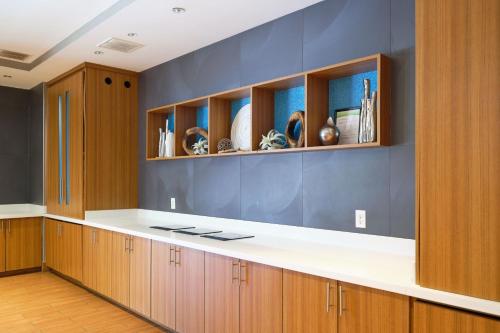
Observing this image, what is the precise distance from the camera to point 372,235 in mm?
2545

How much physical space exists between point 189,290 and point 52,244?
3.06 metres

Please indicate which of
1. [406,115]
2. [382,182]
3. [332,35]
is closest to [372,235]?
[382,182]

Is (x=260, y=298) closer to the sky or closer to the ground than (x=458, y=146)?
closer to the ground

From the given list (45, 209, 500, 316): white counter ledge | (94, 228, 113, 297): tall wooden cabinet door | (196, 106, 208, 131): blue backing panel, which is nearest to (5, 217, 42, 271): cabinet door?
(94, 228, 113, 297): tall wooden cabinet door

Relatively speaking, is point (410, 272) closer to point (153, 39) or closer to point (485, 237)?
point (485, 237)

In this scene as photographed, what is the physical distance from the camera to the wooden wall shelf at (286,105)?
2.44 metres

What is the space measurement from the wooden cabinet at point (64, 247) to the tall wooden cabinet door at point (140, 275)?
47.1 inches

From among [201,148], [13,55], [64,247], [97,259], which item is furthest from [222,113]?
[64,247]

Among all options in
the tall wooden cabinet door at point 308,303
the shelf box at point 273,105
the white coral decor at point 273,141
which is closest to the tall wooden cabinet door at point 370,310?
the tall wooden cabinet door at point 308,303

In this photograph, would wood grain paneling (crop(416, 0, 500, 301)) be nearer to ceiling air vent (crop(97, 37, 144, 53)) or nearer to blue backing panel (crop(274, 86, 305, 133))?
blue backing panel (crop(274, 86, 305, 133))

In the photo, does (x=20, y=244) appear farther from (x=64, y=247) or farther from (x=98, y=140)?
(x=98, y=140)

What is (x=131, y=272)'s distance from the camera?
3682 millimetres

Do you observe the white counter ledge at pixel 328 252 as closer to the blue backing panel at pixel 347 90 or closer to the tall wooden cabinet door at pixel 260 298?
the tall wooden cabinet door at pixel 260 298

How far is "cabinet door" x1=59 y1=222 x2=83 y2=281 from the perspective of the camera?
15.0ft
